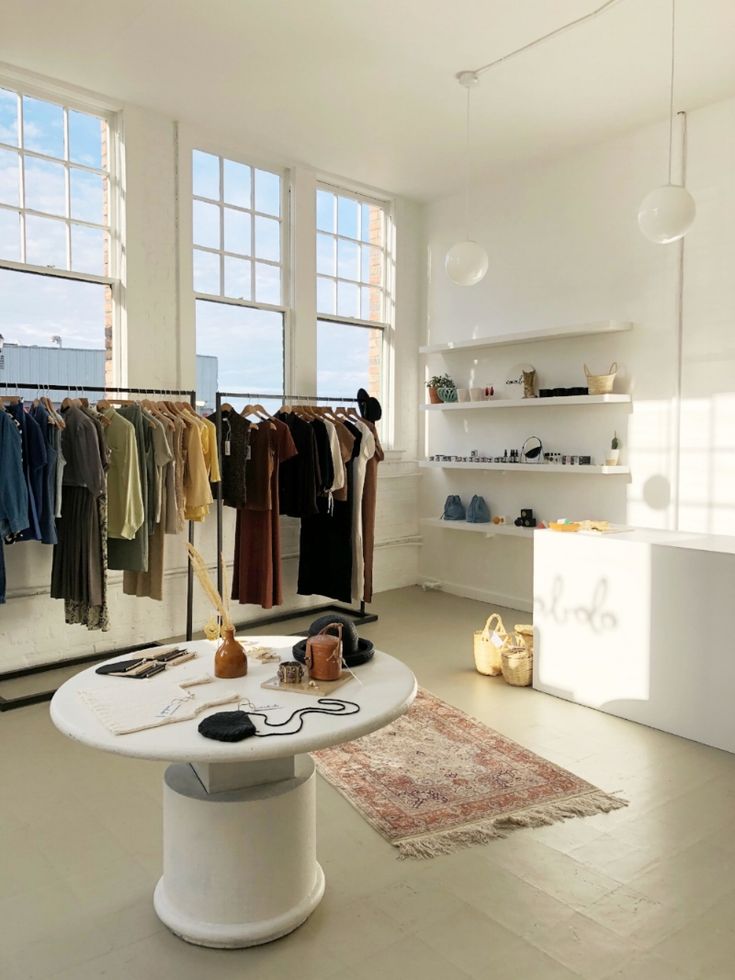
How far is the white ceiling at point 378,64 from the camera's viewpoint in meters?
3.89

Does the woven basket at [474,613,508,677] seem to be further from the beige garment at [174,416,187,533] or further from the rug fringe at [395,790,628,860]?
the beige garment at [174,416,187,533]

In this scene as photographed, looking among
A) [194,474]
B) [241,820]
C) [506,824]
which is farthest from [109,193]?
[506,824]

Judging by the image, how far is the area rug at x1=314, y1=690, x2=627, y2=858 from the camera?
282cm

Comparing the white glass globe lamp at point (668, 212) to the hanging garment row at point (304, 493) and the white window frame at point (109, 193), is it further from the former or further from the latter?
the white window frame at point (109, 193)

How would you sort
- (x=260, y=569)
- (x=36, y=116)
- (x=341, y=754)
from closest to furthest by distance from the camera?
(x=341, y=754), (x=36, y=116), (x=260, y=569)

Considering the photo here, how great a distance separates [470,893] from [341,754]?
1119 millimetres

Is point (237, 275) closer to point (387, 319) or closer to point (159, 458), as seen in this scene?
point (387, 319)

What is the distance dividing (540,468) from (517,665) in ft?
6.21

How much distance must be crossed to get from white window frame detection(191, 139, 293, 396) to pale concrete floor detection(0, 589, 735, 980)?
3347mm

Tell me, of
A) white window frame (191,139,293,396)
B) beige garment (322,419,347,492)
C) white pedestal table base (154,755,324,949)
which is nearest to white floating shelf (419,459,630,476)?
beige garment (322,419,347,492)

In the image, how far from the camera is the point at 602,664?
13.0 feet

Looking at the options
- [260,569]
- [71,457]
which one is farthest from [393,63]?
[260,569]

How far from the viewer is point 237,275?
5750mm

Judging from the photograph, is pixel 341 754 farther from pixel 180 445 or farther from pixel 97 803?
pixel 180 445
